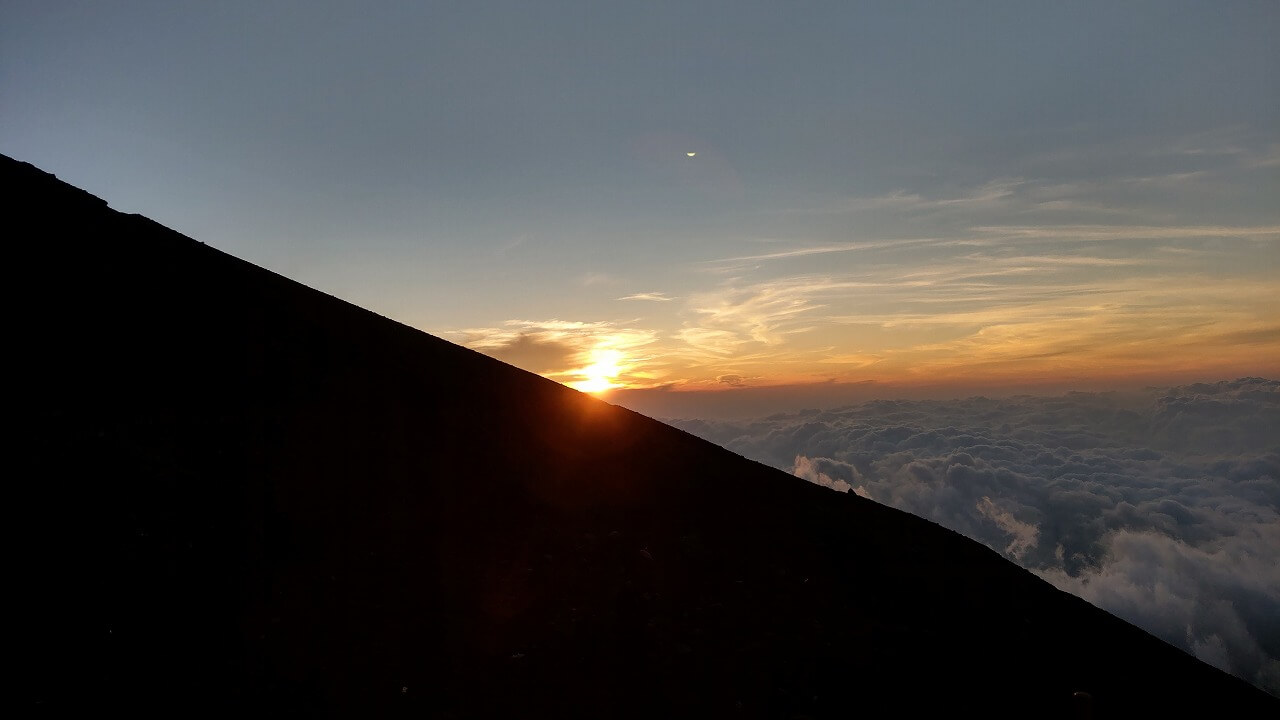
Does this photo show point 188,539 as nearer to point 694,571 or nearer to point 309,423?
point 309,423

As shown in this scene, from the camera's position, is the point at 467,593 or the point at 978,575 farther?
the point at 978,575

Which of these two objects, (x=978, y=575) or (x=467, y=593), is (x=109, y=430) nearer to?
(x=467, y=593)

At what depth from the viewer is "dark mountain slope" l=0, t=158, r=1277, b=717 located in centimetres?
1001

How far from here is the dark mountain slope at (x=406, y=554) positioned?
32.8ft

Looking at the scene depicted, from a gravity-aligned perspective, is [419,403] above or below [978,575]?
above

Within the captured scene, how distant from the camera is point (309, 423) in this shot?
58.8 feet

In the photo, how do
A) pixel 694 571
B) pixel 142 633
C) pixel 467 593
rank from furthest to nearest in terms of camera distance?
pixel 694 571 < pixel 467 593 < pixel 142 633

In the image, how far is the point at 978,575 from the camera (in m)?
21.0

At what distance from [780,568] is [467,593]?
8.31 metres

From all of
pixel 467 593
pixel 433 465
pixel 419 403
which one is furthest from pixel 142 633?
pixel 419 403

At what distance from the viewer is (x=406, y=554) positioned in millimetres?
13570

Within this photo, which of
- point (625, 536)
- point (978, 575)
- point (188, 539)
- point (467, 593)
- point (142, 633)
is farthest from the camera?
point (978, 575)

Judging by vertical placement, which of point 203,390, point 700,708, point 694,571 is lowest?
point 700,708

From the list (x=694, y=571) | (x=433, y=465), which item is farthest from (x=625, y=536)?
(x=433, y=465)
